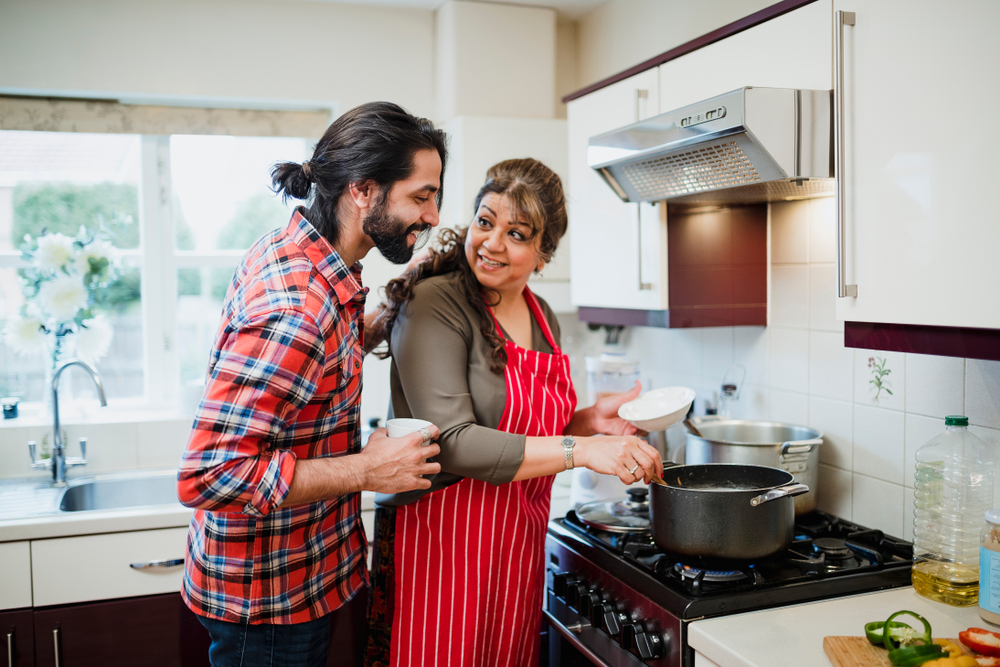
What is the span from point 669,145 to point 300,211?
2.36 feet

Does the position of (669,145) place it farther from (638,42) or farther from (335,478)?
(638,42)

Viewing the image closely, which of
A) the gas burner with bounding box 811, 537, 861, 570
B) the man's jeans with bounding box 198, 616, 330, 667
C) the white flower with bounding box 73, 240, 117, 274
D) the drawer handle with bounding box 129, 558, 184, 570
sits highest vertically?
the white flower with bounding box 73, 240, 117, 274

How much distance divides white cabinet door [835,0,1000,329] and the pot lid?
0.66m

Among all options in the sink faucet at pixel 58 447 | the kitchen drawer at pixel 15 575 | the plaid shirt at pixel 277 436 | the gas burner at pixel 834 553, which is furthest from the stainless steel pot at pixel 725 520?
the sink faucet at pixel 58 447

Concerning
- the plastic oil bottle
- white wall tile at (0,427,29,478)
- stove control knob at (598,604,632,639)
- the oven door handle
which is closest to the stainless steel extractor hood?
the plastic oil bottle

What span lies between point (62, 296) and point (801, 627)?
2346 millimetres

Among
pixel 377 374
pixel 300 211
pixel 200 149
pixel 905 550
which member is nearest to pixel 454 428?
pixel 300 211

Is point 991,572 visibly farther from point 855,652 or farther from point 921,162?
point 921,162

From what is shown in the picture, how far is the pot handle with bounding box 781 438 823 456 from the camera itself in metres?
1.64

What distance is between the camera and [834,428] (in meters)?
1.78

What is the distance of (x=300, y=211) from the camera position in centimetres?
127

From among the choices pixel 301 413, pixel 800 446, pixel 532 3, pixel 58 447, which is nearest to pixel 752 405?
pixel 800 446

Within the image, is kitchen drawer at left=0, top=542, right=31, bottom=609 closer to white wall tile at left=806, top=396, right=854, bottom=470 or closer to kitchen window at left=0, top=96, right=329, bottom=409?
kitchen window at left=0, top=96, right=329, bottom=409

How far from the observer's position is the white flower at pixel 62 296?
8.09 ft
